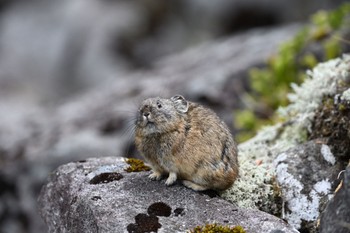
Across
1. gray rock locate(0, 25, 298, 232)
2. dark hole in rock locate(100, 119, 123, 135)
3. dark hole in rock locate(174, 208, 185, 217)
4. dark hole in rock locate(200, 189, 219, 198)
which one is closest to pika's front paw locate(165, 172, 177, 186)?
dark hole in rock locate(200, 189, 219, 198)

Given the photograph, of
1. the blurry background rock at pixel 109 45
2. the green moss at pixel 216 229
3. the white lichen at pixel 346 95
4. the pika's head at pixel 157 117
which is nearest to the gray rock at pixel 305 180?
the white lichen at pixel 346 95

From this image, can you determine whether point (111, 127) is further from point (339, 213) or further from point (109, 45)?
point (109, 45)

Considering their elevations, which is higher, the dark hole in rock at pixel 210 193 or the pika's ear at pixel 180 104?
the pika's ear at pixel 180 104

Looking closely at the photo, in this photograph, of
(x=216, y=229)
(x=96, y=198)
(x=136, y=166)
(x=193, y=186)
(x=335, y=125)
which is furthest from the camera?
(x=335, y=125)

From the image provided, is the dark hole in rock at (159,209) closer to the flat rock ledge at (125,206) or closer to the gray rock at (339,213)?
the flat rock ledge at (125,206)

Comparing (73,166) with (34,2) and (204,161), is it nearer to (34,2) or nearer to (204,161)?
(204,161)

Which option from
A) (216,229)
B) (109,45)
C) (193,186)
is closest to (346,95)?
(193,186)

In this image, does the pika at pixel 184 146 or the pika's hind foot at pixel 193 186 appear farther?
the pika at pixel 184 146
